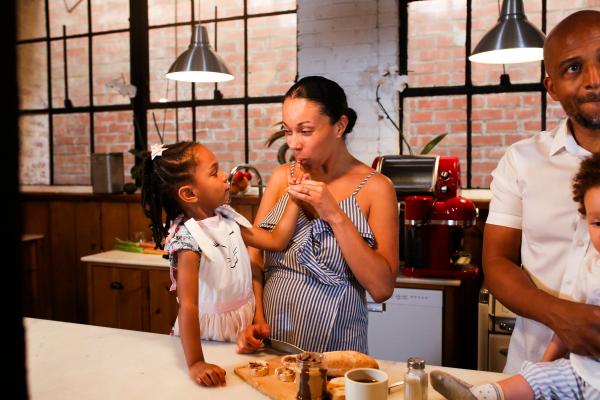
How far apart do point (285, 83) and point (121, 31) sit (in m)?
1.55

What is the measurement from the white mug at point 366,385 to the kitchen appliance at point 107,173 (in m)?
3.46

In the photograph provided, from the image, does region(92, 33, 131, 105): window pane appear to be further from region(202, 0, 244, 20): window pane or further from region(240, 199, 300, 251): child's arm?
region(240, 199, 300, 251): child's arm

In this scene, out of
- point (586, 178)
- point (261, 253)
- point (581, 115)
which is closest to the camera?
point (586, 178)

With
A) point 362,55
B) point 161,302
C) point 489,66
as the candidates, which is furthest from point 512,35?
point 161,302

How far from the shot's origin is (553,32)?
1.45m

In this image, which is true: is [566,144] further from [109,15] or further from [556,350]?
[109,15]

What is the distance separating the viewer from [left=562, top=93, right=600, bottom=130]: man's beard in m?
1.37

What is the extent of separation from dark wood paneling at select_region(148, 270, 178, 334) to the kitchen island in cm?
160

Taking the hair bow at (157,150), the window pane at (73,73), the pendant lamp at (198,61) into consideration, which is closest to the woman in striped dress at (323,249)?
the hair bow at (157,150)

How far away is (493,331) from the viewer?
2693 mm

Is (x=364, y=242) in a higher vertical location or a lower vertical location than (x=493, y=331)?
higher

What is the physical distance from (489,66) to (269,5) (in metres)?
1.67

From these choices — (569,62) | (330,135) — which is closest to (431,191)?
(330,135)

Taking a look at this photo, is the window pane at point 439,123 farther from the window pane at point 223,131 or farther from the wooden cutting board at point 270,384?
the wooden cutting board at point 270,384
